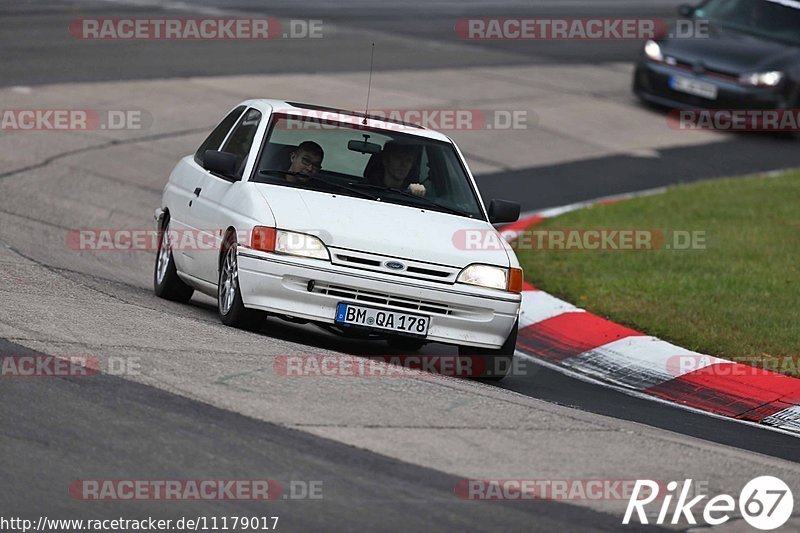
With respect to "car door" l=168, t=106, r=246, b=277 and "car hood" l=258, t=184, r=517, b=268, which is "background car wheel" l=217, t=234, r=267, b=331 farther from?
"car door" l=168, t=106, r=246, b=277

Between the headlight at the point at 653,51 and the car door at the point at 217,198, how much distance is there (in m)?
12.1

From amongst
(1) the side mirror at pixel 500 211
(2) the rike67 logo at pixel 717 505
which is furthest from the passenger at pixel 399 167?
(2) the rike67 logo at pixel 717 505

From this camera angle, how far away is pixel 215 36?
24.6 metres

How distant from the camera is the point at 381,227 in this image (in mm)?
8898

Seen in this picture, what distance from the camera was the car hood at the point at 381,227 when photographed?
8734 mm

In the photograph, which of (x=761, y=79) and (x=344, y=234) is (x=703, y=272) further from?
(x=761, y=79)

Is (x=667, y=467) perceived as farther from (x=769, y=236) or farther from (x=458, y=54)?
(x=458, y=54)

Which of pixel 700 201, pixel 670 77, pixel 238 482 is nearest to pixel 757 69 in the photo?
pixel 670 77

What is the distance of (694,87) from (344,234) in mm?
13267

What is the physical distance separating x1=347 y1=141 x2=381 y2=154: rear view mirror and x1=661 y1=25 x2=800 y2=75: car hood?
12.0 m

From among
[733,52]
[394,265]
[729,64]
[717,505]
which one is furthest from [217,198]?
[733,52]

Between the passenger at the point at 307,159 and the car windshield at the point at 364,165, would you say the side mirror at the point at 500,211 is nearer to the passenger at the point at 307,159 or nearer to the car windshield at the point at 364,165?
the car windshield at the point at 364,165

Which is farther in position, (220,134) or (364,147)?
(220,134)

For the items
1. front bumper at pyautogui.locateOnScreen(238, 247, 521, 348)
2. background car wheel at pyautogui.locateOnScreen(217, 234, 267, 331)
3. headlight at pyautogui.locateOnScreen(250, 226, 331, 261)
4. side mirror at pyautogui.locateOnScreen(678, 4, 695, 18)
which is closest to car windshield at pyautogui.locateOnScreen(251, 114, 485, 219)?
background car wheel at pyautogui.locateOnScreen(217, 234, 267, 331)
